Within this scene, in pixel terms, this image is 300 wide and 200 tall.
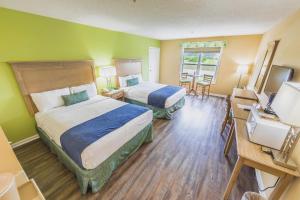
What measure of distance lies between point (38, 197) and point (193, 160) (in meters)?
2.01

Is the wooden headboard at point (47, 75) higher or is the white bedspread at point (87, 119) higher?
the wooden headboard at point (47, 75)

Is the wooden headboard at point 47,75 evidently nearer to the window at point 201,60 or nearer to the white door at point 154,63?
the white door at point 154,63

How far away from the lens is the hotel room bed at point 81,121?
1607 millimetres

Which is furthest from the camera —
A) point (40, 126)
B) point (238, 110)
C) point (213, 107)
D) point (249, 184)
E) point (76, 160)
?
point (213, 107)

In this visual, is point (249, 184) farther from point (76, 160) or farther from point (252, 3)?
point (252, 3)

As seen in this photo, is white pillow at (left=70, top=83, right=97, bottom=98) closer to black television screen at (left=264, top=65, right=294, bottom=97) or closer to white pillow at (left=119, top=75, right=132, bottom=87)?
white pillow at (left=119, top=75, right=132, bottom=87)

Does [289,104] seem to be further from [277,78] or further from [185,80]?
[185,80]

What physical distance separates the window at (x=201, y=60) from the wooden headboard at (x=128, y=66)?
2.22m

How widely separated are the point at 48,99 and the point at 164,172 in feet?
8.39

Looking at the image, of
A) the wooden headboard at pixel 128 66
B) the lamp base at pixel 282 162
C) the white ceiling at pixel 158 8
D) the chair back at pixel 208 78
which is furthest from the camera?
the chair back at pixel 208 78

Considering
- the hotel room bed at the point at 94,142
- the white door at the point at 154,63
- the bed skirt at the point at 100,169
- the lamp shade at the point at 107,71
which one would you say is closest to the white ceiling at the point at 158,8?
the lamp shade at the point at 107,71

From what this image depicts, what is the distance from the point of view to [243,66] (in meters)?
4.52

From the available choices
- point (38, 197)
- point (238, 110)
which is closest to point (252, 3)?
point (238, 110)

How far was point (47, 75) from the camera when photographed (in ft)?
8.56
